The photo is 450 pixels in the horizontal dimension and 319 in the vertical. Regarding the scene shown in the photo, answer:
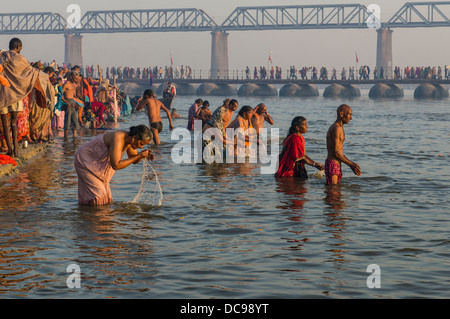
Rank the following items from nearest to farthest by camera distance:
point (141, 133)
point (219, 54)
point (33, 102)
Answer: point (141, 133) → point (33, 102) → point (219, 54)

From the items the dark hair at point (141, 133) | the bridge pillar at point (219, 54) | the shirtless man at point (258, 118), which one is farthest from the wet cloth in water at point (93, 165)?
the bridge pillar at point (219, 54)

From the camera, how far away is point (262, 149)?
1817 cm

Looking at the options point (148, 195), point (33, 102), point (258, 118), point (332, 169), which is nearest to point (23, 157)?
point (33, 102)

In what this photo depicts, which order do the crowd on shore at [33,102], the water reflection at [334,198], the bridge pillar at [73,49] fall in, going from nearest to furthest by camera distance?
the water reflection at [334,198]
the crowd on shore at [33,102]
the bridge pillar at [73,49]

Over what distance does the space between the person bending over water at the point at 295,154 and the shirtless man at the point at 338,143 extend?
0.30 metres

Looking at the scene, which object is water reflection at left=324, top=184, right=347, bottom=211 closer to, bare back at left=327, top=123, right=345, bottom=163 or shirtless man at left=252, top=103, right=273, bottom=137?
bare back at left=327, top=123, right=345, bottom=163

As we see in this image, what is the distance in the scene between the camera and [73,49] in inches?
5950

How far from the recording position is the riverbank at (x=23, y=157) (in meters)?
13.0

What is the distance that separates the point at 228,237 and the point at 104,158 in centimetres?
193

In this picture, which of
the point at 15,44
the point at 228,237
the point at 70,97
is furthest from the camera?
the point at 70,97

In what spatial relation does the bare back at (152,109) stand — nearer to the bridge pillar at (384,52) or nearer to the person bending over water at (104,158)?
the person bending over water at (104,158)

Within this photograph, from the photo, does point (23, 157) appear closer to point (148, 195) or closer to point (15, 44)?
point (15, 44)

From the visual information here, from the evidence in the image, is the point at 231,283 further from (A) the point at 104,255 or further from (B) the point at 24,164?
(B) the point at 24,164
